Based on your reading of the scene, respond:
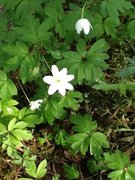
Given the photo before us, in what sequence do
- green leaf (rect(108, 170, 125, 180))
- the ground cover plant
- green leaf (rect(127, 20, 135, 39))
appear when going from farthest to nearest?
green leaf (rect(127, 20, 135, 39)), the ground cover plant, green leaf (rect(108, 170, 125, 180))

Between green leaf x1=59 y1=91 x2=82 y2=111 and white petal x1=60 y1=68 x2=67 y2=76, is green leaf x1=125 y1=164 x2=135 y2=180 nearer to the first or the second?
green leaf x1=59 y1=91 x2=82 y2=111

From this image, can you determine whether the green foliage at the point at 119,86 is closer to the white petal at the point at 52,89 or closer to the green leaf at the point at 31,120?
the white petal at the point at 52,89

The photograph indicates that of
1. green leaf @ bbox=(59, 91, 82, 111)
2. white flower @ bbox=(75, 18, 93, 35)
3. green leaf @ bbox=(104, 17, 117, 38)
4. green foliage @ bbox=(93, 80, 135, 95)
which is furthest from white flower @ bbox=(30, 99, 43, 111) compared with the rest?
green leaf @ bbox=(104, 17, 117, 38)

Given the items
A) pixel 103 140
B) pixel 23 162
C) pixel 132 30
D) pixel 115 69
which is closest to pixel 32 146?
pixel 23 162

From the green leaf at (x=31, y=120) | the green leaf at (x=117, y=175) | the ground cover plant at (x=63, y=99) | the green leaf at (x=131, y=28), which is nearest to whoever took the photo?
the green leaf at (x=117, y=175)

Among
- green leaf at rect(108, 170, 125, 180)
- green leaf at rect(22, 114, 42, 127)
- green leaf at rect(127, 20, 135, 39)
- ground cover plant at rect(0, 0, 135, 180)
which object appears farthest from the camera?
green leaf at rect(127, 20, 135, 39)

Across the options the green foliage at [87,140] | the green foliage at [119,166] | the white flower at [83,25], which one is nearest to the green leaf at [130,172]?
the green foliage at [119,166]

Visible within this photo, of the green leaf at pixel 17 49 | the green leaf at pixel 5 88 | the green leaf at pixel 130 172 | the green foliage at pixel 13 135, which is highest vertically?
the green leaf at pixel 17 49

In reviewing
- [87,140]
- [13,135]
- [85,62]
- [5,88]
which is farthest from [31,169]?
[85,62]
